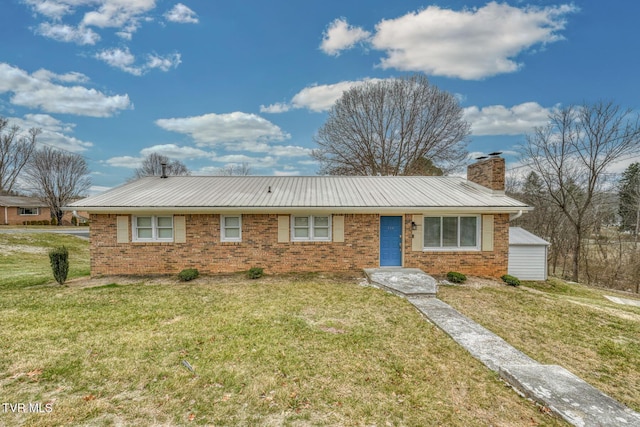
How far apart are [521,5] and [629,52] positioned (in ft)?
21.6

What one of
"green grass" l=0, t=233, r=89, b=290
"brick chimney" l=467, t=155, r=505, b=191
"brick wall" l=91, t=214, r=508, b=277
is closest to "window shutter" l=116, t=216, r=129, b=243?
"brick wall" l=91, t=214, r=508, b=277

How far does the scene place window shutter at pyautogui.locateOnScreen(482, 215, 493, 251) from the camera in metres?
10.5

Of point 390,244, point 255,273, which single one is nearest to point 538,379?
point 390,244

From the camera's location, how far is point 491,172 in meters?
11.5

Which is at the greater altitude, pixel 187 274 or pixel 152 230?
pixel 152 230

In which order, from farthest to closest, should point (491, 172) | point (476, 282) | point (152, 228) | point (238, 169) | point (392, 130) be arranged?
point (238, 169) < point (392, 130) < point (491, 172) < point (152, 228) < point (476, 282)

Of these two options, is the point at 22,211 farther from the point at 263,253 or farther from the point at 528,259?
the point at 528,259

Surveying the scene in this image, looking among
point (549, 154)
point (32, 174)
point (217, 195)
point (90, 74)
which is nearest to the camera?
point (217, 195)

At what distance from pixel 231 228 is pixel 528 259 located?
1268cm

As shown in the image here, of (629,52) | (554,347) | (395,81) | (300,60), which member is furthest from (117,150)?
(629,52)

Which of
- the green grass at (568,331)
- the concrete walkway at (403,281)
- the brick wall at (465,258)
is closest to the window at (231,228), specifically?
the concrete walkway at (403,281)

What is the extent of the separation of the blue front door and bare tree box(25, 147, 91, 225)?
3678 centimetres

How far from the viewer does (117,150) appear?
74.4 feet

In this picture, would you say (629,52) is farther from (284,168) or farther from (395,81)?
(284,168)
